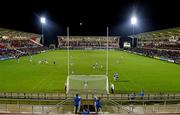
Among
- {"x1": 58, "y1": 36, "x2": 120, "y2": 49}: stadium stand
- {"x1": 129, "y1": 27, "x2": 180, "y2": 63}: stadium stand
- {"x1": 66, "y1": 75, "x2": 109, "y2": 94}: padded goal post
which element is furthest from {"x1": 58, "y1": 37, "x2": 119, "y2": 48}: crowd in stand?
{"x1": 66, "y1": 75, "x2": 109, "y2": 94}: padded goal post

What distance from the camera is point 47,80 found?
38.5 metres

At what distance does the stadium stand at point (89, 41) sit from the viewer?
16512 centimetres

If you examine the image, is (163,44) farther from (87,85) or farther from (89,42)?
(87,85)

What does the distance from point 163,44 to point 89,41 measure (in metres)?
67.2

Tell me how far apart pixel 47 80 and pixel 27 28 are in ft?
256

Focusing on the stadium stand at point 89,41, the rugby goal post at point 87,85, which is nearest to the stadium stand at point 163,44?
the stadium stand at point 89,41

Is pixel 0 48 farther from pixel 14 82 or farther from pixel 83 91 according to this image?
pixel 83 91

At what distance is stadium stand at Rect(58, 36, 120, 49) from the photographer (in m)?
165

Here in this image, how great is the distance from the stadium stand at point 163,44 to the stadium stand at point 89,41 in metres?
18.2

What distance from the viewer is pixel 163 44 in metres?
113

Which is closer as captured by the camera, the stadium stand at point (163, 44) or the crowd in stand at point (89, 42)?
the stadium stand at point (163, 44)

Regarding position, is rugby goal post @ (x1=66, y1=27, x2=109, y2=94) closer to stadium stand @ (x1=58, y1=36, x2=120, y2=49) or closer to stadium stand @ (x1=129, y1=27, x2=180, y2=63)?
stadium stand @ (x1=129, y1=27, x2=180, y2=63)

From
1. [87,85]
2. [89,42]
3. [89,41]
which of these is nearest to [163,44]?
[89,41]

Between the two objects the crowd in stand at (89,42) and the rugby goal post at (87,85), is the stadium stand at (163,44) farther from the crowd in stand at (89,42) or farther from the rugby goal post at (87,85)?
the rugby goal post at (87,85)
